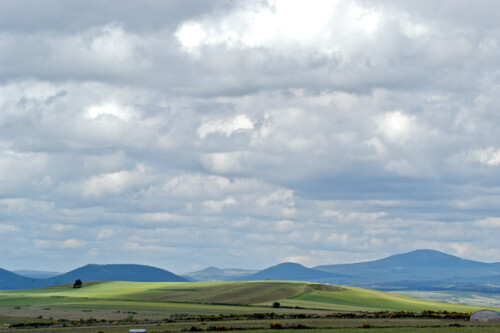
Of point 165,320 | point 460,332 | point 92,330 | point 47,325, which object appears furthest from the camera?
point 165,320

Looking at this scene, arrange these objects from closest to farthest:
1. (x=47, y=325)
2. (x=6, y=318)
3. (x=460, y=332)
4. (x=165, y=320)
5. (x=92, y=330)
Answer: (x=460, y=332), (x=92, y=330), (x=47, y=325), (x=165, y=320), (x=6, y=318)

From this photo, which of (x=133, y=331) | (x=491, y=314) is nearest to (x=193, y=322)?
(x=133, y=331)

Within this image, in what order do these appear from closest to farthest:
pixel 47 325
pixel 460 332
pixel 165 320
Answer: pixel 460 332, pixel 47 325, pixel 165 320

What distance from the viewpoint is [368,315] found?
174 m

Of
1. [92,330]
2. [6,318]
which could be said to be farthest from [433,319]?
[6,318]

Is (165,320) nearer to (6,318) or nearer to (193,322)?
(193,322)

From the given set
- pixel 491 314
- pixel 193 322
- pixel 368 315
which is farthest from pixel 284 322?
pixel 491 314

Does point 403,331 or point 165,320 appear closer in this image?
point 403,331

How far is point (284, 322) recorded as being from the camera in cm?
14912

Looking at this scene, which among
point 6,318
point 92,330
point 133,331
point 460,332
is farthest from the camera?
point 6,318

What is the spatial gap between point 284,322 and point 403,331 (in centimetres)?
3277

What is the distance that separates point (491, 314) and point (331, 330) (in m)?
48.8

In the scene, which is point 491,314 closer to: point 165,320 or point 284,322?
point 284,322

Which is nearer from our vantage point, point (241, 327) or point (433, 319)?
point (241, 327)
